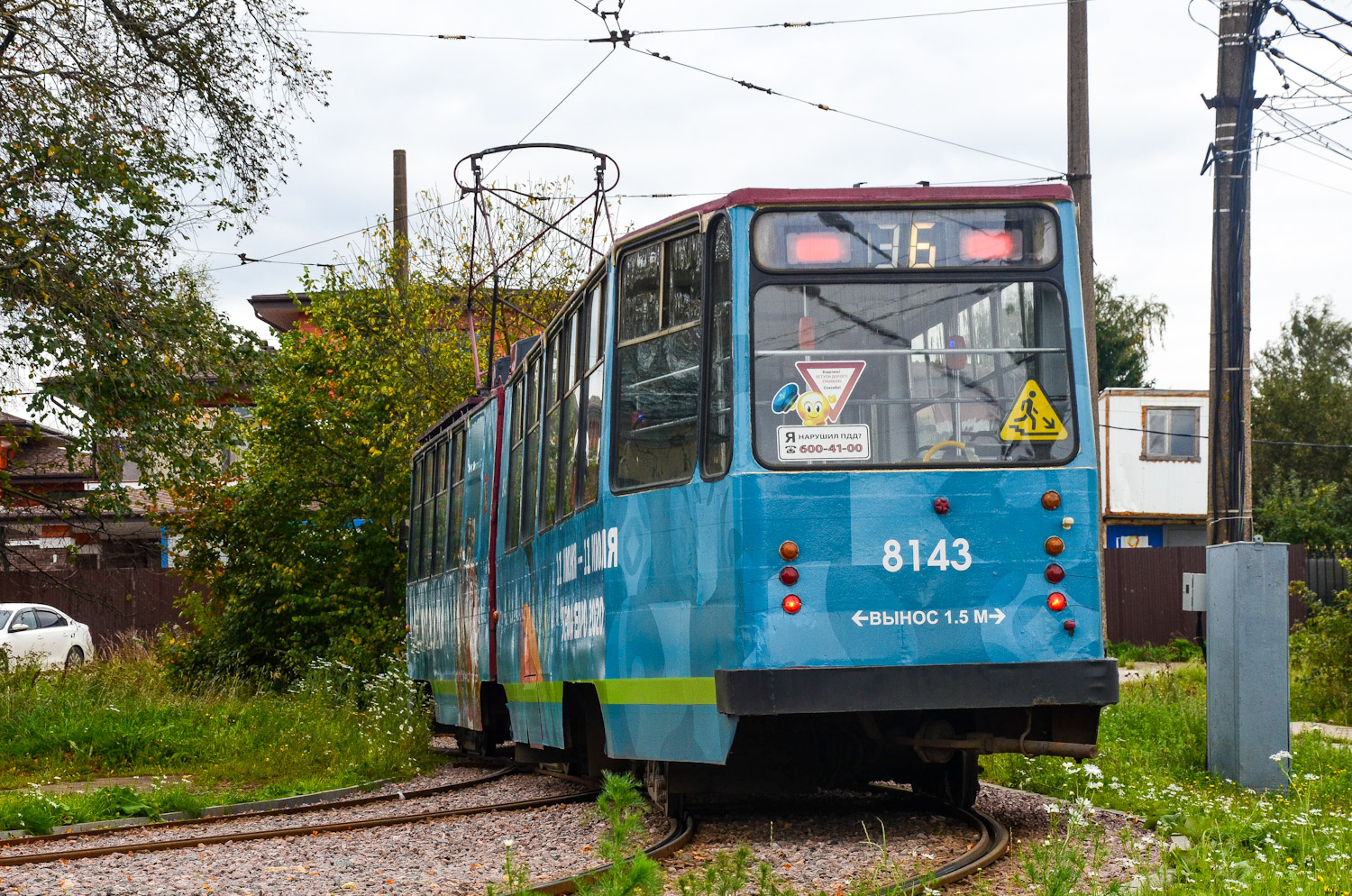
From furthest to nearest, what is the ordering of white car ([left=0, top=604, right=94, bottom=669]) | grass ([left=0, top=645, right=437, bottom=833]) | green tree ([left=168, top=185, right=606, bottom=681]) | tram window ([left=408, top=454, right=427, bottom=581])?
white car ([left=0, top=604, right=94, bottom=669]) → green tree ([left=168, top=185, right=606, bottom=681]) → tram window ([left=408, top=454, right=427, bottom=581]) → grass ([left=0, top=645, right=437, bottom=833])

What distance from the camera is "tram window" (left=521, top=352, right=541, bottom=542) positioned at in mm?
10422

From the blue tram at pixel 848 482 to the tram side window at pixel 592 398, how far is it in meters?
0.11

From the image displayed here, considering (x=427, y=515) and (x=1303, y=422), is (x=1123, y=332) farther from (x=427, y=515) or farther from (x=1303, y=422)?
(x=427, y=515)

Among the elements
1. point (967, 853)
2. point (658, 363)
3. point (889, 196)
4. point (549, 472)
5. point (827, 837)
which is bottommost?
point (827, 837)

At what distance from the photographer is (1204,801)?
26.7ft

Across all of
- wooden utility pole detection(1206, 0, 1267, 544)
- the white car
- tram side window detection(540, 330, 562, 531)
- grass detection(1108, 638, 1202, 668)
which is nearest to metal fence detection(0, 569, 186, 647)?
the white car

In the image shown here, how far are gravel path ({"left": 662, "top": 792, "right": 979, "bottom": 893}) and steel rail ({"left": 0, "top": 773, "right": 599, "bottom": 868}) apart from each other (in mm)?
Result: 1344

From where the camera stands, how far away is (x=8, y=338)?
1297 cm

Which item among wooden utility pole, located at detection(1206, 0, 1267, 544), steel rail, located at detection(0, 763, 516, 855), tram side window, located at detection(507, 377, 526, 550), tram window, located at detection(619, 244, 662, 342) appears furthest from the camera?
wooden utility pole, located at detection(1206, 0, 1267, 544)

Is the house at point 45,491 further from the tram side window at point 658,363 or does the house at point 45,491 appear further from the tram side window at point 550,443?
the tram side window at point 658,363

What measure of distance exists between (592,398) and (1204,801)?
399 centimetres

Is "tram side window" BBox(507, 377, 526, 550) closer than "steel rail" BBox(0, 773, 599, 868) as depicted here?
No

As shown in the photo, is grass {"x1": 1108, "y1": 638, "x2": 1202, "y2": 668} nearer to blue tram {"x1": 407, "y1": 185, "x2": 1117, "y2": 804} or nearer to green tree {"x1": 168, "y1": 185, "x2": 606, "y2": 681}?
green tree {"x1": 168, "y1": 185, "x2": 606, "y2": 681}

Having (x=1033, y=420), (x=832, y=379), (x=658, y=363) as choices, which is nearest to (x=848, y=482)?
(x=832, y=379)
